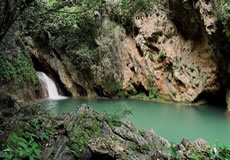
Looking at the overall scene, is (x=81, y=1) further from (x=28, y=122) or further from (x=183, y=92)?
(x=183, y=92)

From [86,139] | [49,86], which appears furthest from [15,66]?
[86,139]

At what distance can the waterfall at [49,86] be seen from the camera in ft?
46.4

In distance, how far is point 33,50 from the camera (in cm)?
1382

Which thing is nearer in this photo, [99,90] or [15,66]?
[15,66]

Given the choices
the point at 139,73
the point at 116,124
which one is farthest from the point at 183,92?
the point at 116,124

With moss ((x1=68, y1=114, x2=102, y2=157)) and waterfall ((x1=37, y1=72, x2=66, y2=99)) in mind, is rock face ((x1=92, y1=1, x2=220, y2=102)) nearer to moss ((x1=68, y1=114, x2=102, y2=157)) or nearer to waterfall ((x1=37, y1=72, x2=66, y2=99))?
waterfall ((x1=37, y1=72, x2=66, y2=99))

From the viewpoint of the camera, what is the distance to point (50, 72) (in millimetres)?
14992

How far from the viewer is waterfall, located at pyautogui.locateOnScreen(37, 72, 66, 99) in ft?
46.4

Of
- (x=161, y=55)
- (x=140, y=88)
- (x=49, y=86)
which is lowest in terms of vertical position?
(x=140, y=88)

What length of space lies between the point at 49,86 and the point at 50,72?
120 cm

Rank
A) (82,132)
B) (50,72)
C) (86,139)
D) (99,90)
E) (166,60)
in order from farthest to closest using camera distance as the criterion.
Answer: (50,72) → (99,90) → (166,60) → (82,132) → (86,139)

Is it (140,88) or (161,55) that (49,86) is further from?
(161,55)

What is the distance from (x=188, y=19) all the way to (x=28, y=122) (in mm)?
11245

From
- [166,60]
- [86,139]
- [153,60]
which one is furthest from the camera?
[153,60]
